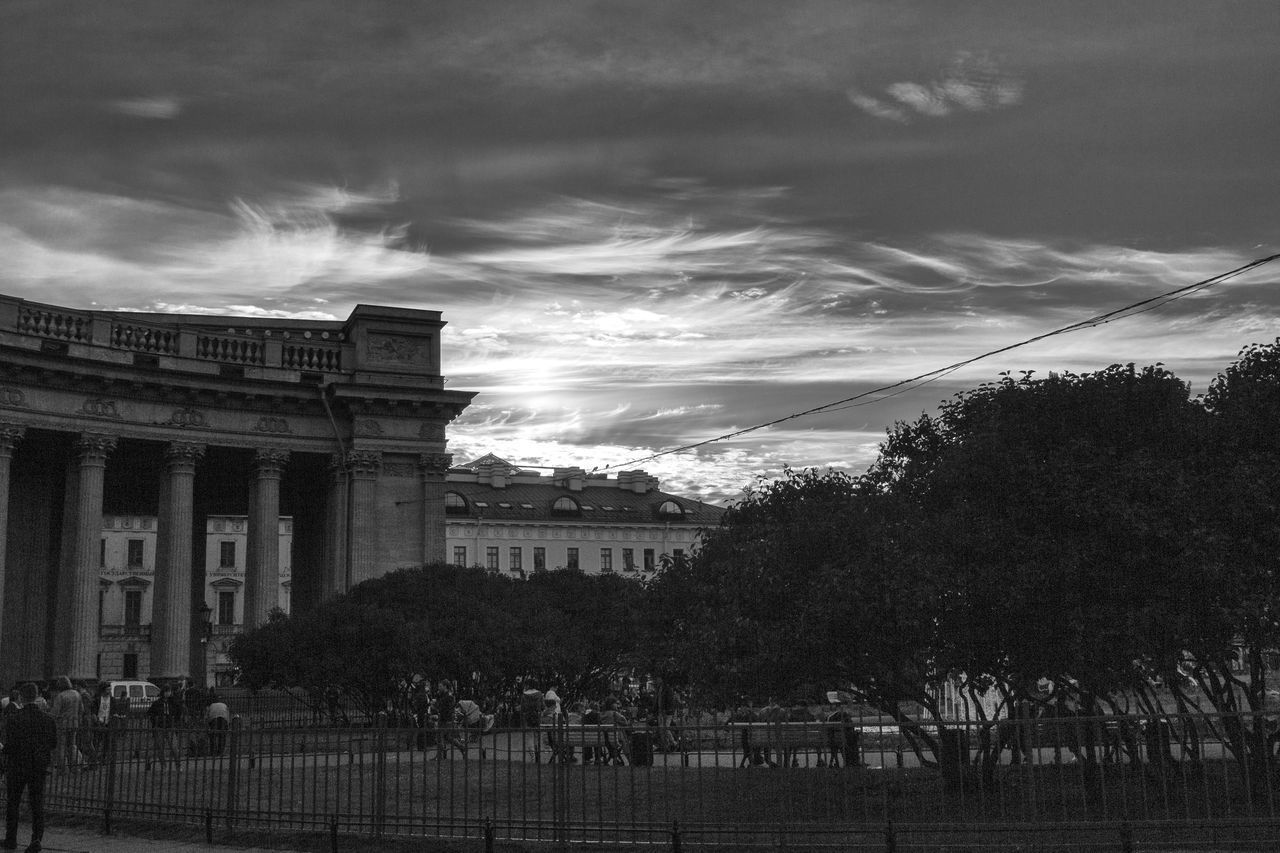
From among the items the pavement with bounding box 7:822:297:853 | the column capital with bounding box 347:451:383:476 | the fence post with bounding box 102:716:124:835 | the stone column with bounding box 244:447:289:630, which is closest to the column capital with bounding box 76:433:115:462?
the stone column with bounding box 244:447:289:630

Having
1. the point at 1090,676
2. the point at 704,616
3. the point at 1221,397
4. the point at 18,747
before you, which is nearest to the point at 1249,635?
the point at 1090,676

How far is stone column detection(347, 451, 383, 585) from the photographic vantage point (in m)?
45.5

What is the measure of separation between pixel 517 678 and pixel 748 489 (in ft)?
59.6

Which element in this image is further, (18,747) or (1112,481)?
(1112,481)

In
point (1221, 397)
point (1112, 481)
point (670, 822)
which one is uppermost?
point (1221, 397)

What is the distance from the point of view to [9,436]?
132 feet

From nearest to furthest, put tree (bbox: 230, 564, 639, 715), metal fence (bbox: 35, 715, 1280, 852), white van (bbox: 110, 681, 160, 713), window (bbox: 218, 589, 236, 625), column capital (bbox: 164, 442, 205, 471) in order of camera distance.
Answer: metal fence (bbox: 35, 715, 1280, 852), tree (bbox: 230, 564, 639, 715), white van (bbox: 110, 681, 160, 713), column capital (bbox: 164, 442, 205, 471), window (bbox: 218, 589, 236, 625)

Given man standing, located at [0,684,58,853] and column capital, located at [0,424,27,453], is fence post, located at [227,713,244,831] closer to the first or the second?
man standing, located at [0,684,58,853]

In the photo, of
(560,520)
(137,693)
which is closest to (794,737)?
(137,693)

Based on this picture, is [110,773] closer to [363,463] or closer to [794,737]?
[794,737]

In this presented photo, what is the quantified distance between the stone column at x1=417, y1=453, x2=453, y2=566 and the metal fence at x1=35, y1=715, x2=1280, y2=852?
88.3 feet

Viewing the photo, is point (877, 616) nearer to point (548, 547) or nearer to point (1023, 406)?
point (1023, 406)

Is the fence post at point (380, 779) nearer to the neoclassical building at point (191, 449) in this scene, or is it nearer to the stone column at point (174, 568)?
the neoclassical building at point (191, 449)

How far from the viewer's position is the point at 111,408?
43.0 meters
